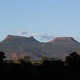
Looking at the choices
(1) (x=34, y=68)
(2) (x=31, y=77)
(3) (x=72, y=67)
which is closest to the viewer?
(2) (x=31, y=77)

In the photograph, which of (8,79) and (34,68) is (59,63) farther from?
(8,79)

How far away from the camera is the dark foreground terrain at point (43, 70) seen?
9075 cm

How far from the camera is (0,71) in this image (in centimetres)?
8738

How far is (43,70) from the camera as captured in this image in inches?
3991

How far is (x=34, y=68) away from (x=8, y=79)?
1585 cm

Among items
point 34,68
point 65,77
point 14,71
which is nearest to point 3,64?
point 14,71

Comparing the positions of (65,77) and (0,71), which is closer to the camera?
(0,71)

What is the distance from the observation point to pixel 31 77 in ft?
308

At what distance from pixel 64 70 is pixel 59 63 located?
8.41 feet

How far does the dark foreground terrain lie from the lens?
9075cm

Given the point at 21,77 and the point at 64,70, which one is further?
the point at 64,70

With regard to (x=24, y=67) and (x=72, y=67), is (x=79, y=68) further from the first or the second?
(x=24, y=67)

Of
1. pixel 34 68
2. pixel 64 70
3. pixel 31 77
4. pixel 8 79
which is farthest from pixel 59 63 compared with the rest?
pixel 8 79

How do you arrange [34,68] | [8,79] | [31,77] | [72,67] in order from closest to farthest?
[8,79] < [31,77] < [34,68] < [72,67]
